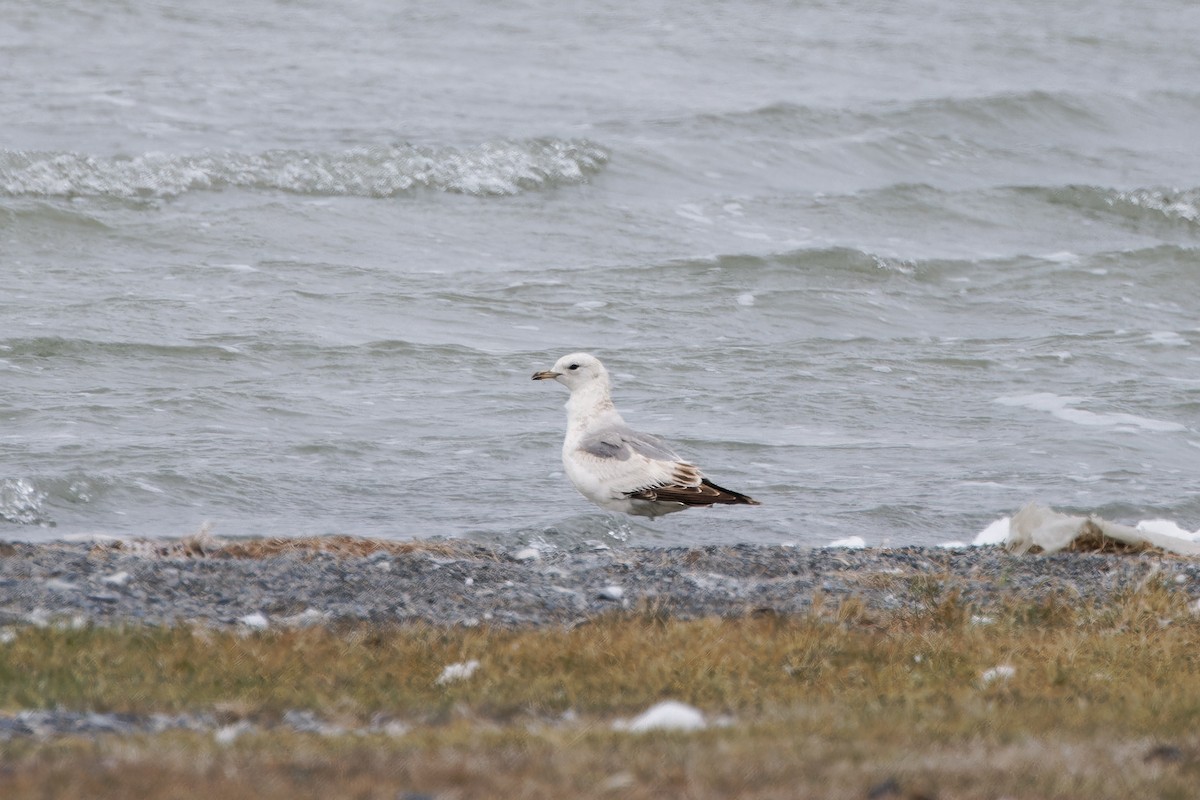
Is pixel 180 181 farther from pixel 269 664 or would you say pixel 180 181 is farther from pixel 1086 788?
pixel 1086 788

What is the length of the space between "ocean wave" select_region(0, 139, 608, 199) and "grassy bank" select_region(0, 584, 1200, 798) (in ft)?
53.5

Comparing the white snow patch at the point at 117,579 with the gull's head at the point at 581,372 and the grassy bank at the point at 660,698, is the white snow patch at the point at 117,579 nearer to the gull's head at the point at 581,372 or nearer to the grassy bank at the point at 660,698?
the grassy bank at the point at 660,698

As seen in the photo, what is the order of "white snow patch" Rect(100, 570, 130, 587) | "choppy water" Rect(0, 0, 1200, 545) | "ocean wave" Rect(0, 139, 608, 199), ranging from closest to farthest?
"white snow patch" Rect(100, 570, 130, 587) < "choppy water" Rect(0, 0, 1200, 545) < "ocean wave" Rect(0, 139, 608, 199)

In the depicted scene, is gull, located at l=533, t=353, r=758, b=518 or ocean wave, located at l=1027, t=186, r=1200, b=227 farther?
ocean wave, located at l=1027, t=186, r=1200, b=227

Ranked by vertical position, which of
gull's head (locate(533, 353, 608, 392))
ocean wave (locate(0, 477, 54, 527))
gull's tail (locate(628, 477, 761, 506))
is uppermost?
gull's head (locate(533, 353, 608, 392))

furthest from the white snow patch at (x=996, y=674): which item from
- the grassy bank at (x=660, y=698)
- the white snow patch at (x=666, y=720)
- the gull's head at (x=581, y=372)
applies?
the gull's head at (x=581, y=372)

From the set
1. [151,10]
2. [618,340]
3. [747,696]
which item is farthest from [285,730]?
[151,10]

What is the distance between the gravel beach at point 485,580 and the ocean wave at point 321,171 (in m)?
13.5

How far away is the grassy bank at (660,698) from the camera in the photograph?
14.7ft

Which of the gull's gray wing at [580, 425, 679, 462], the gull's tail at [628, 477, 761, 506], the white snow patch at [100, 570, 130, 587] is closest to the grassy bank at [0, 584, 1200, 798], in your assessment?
the white snow patch at [100, 570, 130, 587]

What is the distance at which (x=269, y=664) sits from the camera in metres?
6.32

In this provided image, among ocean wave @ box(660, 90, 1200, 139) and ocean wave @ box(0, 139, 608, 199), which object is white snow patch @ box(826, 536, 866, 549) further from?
ocean wave @ box(660, 90, 1200, 139)

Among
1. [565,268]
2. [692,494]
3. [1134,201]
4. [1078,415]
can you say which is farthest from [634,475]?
[1134,201]

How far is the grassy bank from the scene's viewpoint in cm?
448
